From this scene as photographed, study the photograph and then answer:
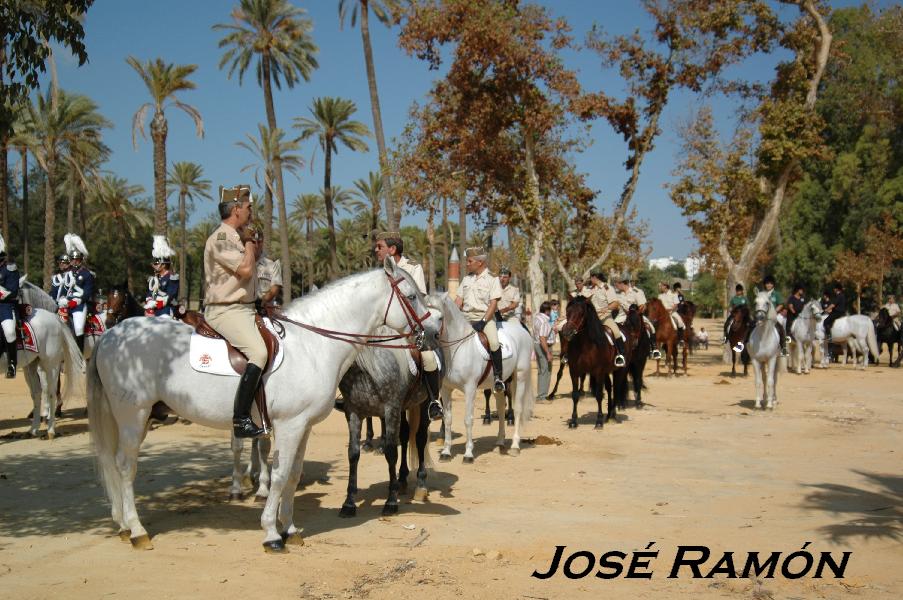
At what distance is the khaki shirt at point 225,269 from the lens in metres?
6.42

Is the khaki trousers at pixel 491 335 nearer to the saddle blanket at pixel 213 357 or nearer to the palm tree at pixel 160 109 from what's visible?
the saddle blanket at pixel 213 357

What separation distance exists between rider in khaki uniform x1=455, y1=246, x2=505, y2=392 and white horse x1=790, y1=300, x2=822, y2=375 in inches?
660

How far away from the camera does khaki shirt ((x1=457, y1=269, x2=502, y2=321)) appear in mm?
11039

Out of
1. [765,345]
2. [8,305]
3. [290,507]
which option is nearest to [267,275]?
[290,507]

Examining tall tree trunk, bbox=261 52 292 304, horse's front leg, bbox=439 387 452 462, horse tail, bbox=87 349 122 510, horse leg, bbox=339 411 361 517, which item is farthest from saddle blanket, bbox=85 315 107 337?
tall tree trunk, bbox=261 52 292 304

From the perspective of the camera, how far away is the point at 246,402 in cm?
629

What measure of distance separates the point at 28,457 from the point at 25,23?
256 inches

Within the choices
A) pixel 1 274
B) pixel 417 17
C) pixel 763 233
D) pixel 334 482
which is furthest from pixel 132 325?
pixel 763 233

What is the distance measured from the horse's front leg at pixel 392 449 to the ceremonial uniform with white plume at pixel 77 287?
8374 mm

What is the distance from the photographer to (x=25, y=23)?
21.7ft

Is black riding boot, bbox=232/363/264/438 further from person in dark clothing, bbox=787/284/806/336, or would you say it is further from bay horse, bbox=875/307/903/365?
Result: bay horse, bbox=875/307/903/365

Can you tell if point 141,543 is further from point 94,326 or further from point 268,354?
point 94,326

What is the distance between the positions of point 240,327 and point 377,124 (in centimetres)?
2701

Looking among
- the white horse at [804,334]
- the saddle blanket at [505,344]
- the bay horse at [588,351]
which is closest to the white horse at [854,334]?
the white horse at [804,334]
